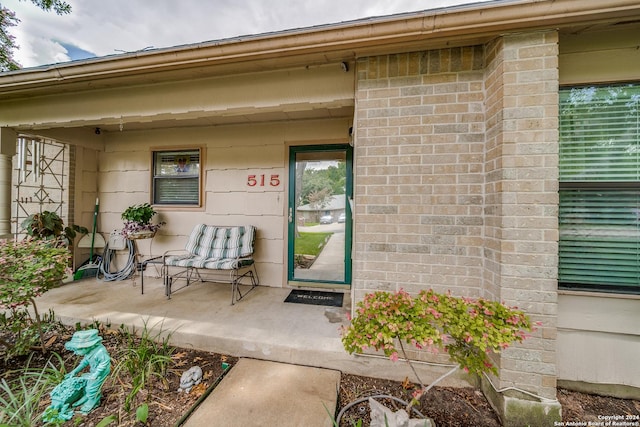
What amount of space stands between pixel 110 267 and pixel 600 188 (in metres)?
6.09

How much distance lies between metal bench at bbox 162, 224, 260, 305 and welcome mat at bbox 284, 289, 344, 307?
0.67m

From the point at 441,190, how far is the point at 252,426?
1986 mm

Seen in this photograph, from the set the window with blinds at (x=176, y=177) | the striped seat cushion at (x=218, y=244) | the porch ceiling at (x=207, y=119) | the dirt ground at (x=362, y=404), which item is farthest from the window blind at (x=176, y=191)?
the dirt ground at (x=362, y=404)

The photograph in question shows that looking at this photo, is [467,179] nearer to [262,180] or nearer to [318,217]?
[318,217]

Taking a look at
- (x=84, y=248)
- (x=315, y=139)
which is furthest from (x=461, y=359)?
(x=84, y=248)

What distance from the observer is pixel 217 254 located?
329 centimetres

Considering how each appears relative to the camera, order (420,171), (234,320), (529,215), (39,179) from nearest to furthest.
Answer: (529,215)
(420,171)
(234,320)
(39,179)

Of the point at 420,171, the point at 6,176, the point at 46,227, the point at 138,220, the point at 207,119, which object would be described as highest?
the point at 207,119

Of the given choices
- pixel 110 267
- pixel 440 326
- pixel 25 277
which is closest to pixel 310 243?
pixel 440 326

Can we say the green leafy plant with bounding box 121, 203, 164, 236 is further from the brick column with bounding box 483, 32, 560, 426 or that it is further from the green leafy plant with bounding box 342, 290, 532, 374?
the brick column with bounding box 483, 32, 560, 426

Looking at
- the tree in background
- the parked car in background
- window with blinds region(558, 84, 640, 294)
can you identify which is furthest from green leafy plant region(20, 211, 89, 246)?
the tree in background

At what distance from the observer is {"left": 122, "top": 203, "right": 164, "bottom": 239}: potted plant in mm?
3400

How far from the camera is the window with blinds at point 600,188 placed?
166cm

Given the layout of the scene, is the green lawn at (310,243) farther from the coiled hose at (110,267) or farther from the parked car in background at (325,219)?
the coiled hose at (110,267)
